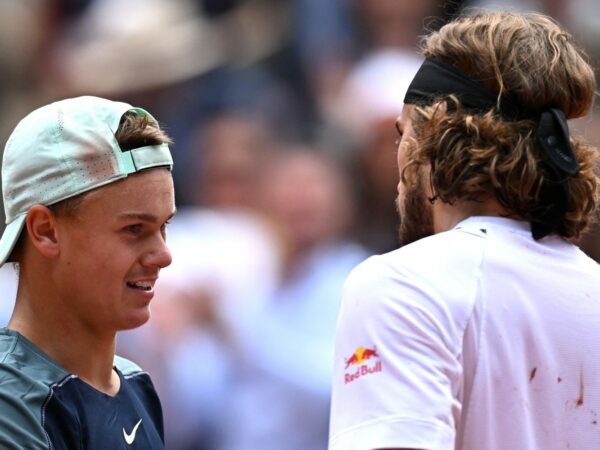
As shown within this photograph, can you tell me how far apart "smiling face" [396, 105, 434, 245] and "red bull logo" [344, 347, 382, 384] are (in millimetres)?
368

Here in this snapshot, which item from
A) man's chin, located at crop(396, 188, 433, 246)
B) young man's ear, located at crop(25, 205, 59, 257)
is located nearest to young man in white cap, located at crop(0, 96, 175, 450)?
young man's ear, located at crop(25, 205, 59, 257)

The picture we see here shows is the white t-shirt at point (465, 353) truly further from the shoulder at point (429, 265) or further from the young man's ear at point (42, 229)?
the young man's ear at point (42, 229)

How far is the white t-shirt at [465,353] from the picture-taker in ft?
6.14

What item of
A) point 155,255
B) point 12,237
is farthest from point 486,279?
point 12,237

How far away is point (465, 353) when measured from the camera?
1.91 meters

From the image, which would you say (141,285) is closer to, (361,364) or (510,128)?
(361,364)

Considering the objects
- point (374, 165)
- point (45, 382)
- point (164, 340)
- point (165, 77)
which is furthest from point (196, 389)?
point (45, 382)

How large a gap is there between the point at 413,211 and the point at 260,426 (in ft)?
9.54

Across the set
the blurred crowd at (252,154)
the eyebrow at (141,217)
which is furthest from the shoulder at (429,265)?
the blurred crowd at (252,154)

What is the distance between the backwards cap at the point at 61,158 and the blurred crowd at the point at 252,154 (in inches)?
93.3

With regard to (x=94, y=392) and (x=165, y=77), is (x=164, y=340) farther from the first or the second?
(x=94, y=392)

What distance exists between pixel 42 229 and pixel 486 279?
1.01 metres

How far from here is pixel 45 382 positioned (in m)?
2.29

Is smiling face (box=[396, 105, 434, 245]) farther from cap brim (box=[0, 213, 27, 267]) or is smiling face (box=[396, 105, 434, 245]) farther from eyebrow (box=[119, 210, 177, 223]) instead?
cap brim (box=[0, 213, 27, 267])
